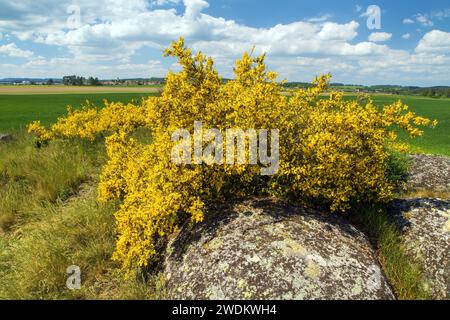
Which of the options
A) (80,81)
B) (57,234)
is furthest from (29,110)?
(80,81)

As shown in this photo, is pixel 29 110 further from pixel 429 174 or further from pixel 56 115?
pixel 429 174

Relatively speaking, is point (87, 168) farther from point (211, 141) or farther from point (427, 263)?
point (427, 263)

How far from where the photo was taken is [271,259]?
4371mm

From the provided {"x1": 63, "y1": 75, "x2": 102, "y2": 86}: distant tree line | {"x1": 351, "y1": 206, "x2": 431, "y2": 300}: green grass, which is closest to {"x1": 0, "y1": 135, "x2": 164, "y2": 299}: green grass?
{"x1": 351, "y1": 206, "x2": 431, "y2": 300}: green grass

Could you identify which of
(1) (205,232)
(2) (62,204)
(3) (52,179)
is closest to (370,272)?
(1) (205,232)

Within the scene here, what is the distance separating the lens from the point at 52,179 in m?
8.80

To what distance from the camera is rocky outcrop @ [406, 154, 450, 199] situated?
8.48 meters

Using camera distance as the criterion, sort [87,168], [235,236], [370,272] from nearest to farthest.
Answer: [370,272] → [235,236] → [87,168]

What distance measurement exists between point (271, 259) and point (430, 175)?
6.71 metres

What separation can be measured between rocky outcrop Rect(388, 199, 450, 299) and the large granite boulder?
84 cm

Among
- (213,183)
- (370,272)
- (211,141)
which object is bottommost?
(370,272)

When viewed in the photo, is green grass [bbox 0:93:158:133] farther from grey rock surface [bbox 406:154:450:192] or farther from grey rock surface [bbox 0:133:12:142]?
grey rock surface [bbox 406:154:450:192]

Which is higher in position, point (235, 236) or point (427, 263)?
point (235, 236)

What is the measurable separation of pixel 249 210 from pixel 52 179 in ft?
19.2
